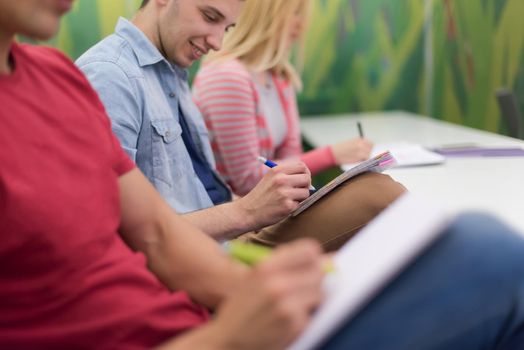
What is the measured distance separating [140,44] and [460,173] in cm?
85

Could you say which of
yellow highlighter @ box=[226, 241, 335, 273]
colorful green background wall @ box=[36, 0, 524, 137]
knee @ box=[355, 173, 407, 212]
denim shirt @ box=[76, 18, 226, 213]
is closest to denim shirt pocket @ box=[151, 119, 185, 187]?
denim shirt @ box=[76, 18, 226, 213]

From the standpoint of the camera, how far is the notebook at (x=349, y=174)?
4.27 ft

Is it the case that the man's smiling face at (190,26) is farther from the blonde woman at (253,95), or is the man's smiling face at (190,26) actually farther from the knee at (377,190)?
the knee at (377,190)

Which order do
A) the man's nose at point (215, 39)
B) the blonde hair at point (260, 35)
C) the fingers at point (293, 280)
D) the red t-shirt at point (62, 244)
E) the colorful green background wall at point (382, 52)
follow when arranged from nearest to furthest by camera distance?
the fingers at point (293, 280), the red t-shirt at point (62, 244), the man's nose at point (215, 39), the blonde hair at point (260, 35), the colorful green background wall at point (382, 52)

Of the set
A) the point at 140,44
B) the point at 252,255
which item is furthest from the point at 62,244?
the point at 140,44

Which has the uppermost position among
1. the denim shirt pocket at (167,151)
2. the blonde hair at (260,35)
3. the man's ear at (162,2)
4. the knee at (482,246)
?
the man's ear at (162,2)

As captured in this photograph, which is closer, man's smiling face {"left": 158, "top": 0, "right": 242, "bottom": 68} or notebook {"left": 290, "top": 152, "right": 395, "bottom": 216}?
notebook {"left": 290, "top": 152, "right": 395, "bottom": 216}

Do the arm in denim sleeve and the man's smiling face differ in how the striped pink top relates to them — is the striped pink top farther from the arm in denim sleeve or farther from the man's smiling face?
the arm in denim sleeve

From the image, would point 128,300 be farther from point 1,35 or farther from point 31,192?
point 1,35

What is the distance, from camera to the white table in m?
1.35

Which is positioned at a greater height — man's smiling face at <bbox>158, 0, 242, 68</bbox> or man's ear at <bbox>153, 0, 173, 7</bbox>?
man's ear at <bbox>153, 0, 173, 7</bbox>

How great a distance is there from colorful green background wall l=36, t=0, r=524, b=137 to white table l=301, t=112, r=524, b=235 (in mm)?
489

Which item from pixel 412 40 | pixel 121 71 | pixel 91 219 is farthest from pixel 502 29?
pixel 91 219

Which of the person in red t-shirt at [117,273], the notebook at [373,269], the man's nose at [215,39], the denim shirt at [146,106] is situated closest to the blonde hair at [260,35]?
the man's nose at [215,39]
